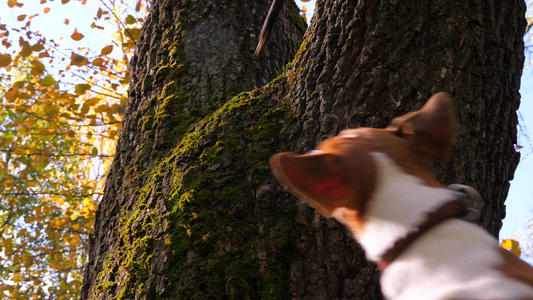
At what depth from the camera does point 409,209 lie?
115cm

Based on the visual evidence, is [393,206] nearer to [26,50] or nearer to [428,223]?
[428,223]

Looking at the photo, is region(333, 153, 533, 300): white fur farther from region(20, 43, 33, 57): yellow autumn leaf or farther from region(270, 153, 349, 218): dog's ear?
region(20, 43, 33, 57): yellow autumn leaf

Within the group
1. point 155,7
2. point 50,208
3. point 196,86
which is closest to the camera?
point 196,86

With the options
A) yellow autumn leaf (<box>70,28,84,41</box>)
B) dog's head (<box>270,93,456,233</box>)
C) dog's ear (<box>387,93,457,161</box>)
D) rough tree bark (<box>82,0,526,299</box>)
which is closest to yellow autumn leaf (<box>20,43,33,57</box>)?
yellow autumn leaf (<box>70,28,84,41</box>)

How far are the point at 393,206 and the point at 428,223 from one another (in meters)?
0.10

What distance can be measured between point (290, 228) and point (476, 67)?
3.74ft

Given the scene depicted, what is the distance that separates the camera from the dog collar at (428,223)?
1128 mm

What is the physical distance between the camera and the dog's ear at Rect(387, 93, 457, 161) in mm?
1344

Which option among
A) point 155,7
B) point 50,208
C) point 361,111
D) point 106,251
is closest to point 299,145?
point 361,111

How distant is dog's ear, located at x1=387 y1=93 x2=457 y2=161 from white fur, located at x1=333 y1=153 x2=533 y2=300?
0.14m

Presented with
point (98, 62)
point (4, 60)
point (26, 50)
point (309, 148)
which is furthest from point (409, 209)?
point (98, 62)

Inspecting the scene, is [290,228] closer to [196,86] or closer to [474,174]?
[474,174]

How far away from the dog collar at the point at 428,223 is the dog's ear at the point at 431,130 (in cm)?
21

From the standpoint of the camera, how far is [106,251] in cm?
251
